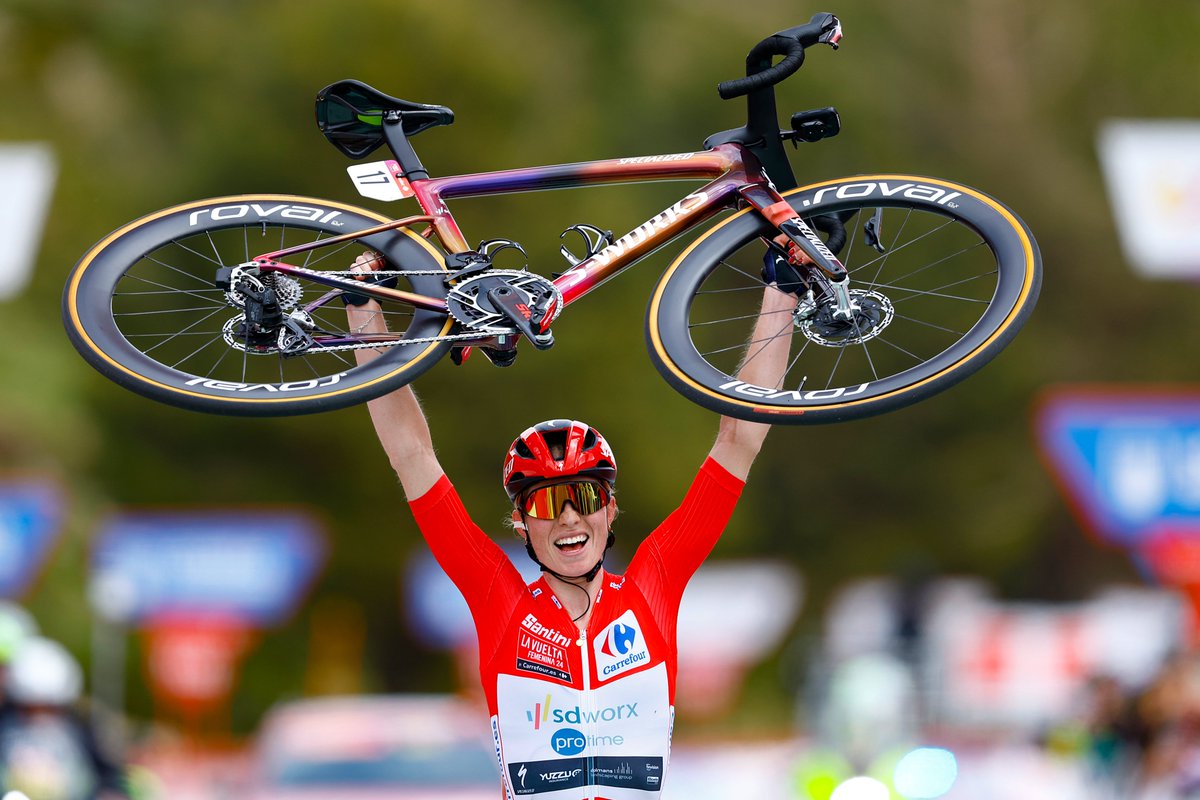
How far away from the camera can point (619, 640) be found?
4.67 m

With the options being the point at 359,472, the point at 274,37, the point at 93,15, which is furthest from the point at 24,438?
the point at 93,15

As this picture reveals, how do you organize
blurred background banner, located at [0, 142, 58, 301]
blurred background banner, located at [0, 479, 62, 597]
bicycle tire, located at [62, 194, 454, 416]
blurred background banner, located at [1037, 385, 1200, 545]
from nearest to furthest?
bicycle tire, located at [62, 194, 454, 416], blurred background banner, located at [0, 142, 58, 301], blurred background banner, located at [1037, 385, 1200, 545], blurred background banner, located at [0, 479, 62, 597]

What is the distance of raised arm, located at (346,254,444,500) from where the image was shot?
4.72 m

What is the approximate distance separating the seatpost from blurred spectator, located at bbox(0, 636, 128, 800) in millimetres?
4389

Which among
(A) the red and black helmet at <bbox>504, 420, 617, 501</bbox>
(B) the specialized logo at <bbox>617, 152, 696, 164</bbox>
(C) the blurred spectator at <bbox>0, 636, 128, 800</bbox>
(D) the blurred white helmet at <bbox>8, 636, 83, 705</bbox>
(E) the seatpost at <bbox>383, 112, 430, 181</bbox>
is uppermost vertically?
(E) the seatpost at <bbox>383, 112, 430, 181</bbox>

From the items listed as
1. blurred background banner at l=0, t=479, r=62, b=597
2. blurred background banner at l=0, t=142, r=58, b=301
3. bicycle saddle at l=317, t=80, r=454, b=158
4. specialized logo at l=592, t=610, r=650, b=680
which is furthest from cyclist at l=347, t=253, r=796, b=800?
blurred background banner at l=0, t=479, r=62, b=597

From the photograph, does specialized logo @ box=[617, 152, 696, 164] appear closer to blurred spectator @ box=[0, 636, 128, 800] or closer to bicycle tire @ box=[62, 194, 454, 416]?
bicycle tire @ box=[62, 194, 454, 416]

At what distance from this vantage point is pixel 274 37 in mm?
34000

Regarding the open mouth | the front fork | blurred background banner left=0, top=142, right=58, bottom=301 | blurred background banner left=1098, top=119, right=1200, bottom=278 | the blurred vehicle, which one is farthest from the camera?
blurred background banner left=1098, top=119, right=1200, bottom=278

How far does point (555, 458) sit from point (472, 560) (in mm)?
323

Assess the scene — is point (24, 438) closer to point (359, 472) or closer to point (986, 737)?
point (359, 472)

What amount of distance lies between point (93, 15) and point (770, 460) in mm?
16238

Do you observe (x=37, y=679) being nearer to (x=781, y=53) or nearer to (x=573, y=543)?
(x=573, y=543)

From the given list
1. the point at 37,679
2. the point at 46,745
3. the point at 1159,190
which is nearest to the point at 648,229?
the point at 37,679
